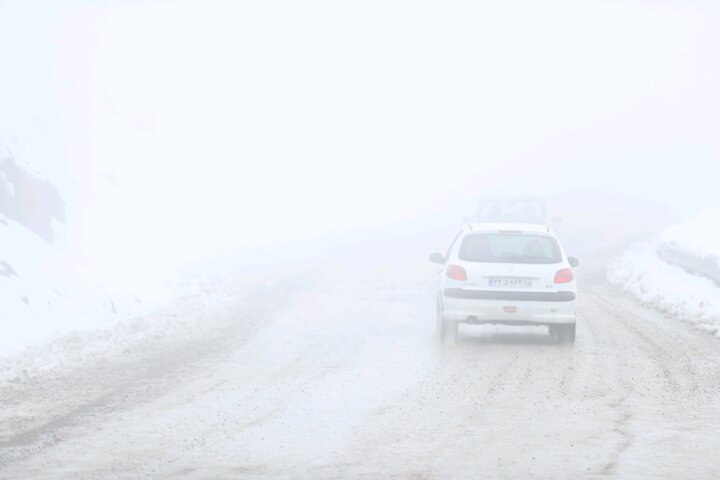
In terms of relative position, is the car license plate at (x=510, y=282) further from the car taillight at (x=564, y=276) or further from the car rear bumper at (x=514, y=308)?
the car taillight at (x=564, y=276)

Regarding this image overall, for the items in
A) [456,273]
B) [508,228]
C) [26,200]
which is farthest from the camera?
[26,200]

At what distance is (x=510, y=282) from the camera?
1433 centimetres

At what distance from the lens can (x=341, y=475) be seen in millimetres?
7188

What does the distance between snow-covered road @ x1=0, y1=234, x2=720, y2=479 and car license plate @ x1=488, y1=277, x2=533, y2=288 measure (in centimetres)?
78

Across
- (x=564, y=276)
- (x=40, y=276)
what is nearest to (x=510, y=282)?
(x=564, y=276)

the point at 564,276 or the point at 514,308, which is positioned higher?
the point at 564,276

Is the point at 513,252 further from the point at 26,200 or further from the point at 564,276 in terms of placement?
the point at 26,200

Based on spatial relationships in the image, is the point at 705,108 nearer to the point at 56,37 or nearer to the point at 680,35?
the point at 680,35

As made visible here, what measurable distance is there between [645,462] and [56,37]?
38.1 m

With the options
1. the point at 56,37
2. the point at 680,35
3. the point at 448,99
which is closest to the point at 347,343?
the point at 56,37

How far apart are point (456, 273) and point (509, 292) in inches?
30.1

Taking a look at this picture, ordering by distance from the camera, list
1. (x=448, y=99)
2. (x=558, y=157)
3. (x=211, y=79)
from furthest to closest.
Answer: (x=448, y=99)
(x=558, y=157)
(x=211, y=79)

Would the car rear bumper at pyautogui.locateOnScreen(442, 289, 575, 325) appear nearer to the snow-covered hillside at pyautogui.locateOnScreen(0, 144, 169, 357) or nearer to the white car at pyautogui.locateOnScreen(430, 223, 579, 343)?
the white car at pyautogui.locateOnScreen(430, 223, 579, 343)

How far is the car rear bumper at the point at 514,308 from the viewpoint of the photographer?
46.5 ft
